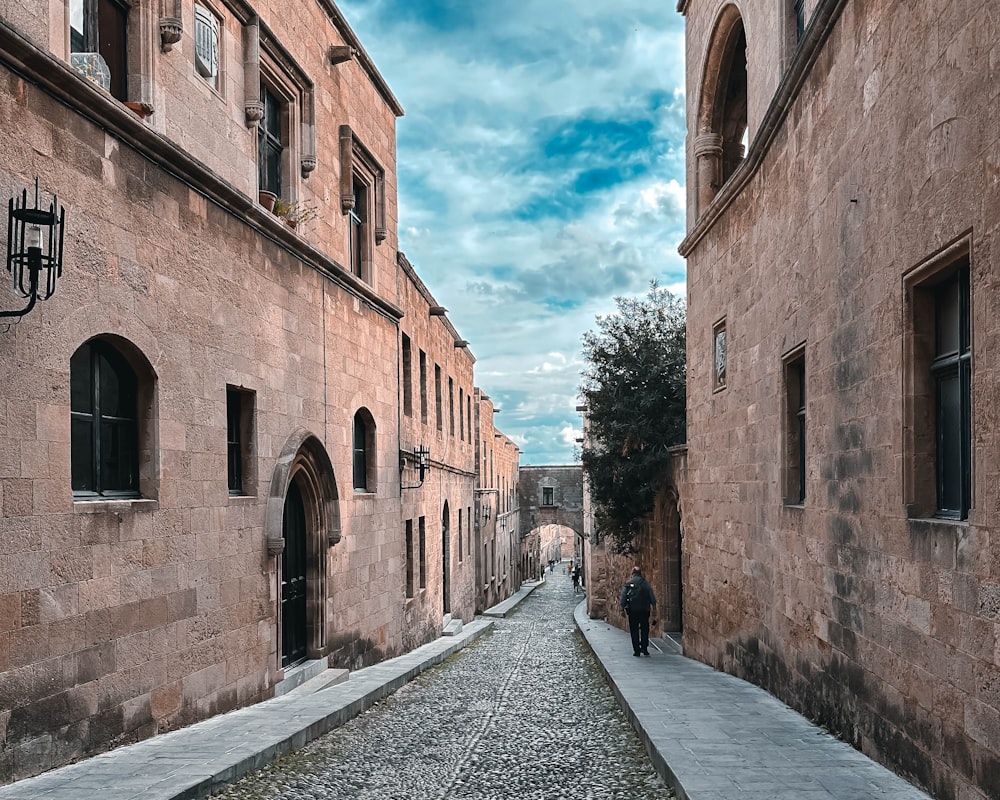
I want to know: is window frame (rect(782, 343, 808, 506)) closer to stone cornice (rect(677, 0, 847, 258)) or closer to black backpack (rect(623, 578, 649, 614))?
stone cornice (rect(677, 0, 847, 258))

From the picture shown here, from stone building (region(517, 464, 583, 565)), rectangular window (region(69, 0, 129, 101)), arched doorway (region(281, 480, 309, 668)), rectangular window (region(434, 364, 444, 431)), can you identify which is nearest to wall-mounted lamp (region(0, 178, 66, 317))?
rectangular window (region(69, 0, 129, 101))

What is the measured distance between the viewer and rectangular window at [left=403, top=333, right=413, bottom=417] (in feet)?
53.8

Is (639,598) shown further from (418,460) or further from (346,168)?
(346,168)

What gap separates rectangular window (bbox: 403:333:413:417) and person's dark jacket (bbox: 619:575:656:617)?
17.0 feet

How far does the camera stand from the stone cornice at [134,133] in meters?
5.50

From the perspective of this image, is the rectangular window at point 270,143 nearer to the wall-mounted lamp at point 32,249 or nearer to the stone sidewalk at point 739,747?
the wall-mounted lamp at point 32,249

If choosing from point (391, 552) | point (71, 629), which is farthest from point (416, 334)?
point (71, 629)

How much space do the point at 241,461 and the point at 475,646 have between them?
1055cm

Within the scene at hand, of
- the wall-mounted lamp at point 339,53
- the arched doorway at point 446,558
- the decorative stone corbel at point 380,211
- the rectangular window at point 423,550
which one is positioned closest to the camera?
the wall-mounted lamp at point 339,53

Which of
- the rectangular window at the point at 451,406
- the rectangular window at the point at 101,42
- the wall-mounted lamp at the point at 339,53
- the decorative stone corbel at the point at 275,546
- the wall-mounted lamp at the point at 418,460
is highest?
the wall-mounted lamp at the point at 339,53

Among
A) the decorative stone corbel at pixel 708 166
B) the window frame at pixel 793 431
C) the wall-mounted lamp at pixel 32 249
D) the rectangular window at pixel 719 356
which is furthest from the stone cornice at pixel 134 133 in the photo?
the decorative stone corbel at pixel 708 166

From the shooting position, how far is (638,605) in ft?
44.9

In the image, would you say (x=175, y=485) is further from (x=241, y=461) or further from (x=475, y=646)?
(x=475, y=646)

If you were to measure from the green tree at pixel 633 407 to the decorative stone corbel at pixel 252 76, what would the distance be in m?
10.7
